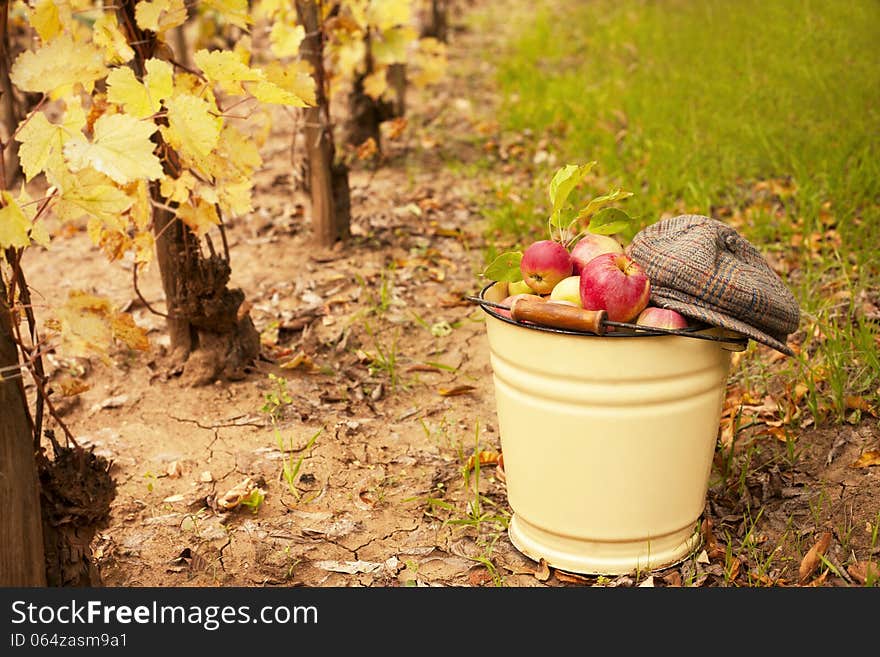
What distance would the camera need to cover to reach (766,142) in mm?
4531

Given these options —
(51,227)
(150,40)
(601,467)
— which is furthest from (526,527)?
(51,227)

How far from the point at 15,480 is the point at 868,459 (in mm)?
2061

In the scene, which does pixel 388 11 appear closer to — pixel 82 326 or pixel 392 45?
pixel 392 45

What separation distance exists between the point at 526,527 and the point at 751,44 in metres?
3.66

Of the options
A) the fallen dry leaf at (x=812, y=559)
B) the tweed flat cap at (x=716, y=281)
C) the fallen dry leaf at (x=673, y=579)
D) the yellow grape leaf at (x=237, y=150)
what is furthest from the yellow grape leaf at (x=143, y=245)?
the fallen dry leaf at (x=812, y=559)

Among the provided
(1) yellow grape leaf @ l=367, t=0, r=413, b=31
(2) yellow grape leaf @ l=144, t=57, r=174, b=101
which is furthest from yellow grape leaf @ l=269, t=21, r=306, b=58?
(2) yellow grape leaf @ l=144, t=57, r=174, b=101

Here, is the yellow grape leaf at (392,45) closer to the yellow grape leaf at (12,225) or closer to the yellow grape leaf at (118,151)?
the yellow grape leaf at (118,151)

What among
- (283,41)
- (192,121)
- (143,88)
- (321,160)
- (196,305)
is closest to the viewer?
(192,121)

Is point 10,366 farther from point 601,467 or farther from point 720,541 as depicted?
point 720,541

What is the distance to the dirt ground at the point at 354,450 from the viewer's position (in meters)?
2.35

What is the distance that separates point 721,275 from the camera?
2098 mm

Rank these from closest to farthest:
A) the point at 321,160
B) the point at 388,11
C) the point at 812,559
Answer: the point at 812,559 < the point at 321,160 < the point at 388,11

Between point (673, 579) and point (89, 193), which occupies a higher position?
point (89, 193)

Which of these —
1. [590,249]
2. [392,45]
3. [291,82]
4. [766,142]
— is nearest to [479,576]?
[590,249]
